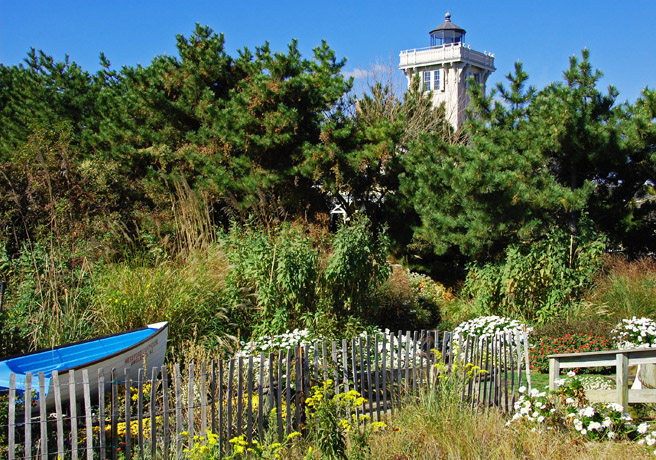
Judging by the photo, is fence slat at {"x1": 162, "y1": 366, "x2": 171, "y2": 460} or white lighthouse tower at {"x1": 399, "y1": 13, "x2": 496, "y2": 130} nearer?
fence slat at {"x1": 162, "y1": 366, "x2": 171, "y2": 460}

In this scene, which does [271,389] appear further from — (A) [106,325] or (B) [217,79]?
(B) [217,79]

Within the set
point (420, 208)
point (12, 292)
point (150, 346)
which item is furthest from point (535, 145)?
point (12, 292)

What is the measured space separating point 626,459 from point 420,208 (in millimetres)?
7852

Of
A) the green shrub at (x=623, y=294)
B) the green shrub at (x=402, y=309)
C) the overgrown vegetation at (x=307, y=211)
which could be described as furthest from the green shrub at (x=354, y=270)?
the green shrub at (x=623, y=294)

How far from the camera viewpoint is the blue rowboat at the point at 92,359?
5.70 meters

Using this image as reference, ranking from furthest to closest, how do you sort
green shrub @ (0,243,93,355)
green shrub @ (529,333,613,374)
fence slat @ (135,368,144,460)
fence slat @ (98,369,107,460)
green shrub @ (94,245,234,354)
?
green shrub @ (529,333,613,374)
green shrub @ (94,245,234,354)
green shrub @ (0,243,93,355)
fence slat @ (135,368,144,460)
fence slat @ (98,369,107,460)

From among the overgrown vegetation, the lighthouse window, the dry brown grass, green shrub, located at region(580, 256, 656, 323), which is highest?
the lighthouse window

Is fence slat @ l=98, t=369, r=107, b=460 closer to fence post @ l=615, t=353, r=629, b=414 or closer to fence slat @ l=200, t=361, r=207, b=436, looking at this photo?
fence slat @ l=200, t=361, r=207, b=436

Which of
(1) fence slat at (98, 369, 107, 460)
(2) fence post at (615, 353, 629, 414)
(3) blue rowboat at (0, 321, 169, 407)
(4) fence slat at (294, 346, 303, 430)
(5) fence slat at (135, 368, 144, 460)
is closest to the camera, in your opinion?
(1) fence slat at (98, 369, 107, 460)

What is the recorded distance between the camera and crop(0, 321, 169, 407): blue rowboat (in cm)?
570

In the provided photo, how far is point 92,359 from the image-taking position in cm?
647

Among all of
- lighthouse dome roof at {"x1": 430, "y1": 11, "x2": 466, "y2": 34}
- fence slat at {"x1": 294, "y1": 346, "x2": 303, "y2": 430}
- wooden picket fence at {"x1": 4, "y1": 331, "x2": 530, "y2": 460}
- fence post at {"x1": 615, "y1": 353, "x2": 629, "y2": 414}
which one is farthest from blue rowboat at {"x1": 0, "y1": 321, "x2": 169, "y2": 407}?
lighthouse dome roof at {"x1": 430, "y1": 11, "x2": 466, "y2": 34}

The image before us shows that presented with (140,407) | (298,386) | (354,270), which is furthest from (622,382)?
(140,407)

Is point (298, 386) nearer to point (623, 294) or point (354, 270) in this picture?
point (354, 270)
